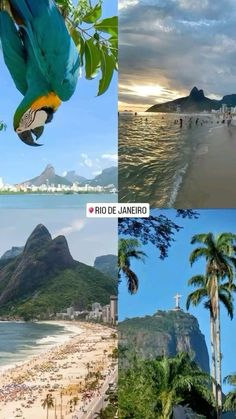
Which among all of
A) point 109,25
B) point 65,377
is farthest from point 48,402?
point 109,25

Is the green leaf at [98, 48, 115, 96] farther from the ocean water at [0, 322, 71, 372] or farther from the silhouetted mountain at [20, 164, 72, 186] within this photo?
the ocean water at [0, 322, 71, 372]

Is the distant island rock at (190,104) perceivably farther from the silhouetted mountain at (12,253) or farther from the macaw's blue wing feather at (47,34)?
the silhouetted mountain at (12,253)

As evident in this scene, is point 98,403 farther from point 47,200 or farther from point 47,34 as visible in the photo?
Answer: point 47,34

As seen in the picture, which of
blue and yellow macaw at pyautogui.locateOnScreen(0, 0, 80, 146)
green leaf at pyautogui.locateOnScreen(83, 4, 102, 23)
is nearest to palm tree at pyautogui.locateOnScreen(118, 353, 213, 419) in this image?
blue and yellow macaw at pyautogui.locateOnScreen(0, 0, 80, 146)

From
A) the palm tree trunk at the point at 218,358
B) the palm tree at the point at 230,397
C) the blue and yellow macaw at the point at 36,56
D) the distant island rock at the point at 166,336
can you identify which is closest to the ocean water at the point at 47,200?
the blue and yellow macaw at the point at 36,56

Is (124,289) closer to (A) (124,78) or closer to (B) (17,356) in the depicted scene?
(B) (17,356)

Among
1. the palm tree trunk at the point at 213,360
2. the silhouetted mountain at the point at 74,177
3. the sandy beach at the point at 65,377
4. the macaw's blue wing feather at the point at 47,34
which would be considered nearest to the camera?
the macaw's blue wing feather at the point at 47,34
